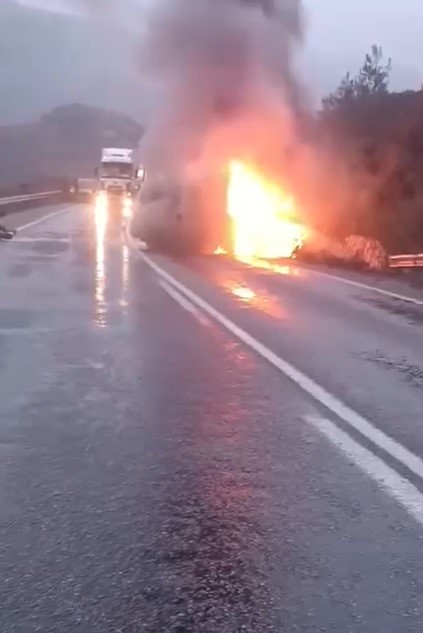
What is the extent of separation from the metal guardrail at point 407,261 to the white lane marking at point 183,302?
23.9ft

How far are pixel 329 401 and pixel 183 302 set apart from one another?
808 centimetres

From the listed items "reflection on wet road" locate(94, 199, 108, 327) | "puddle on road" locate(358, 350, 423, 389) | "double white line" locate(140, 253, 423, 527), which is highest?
"double white line" locate(140, 253, 423, 527)

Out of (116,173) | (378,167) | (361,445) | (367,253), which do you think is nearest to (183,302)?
(361,445)

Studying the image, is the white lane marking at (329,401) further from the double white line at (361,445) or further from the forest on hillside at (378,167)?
the forest on hillside at (378,167)

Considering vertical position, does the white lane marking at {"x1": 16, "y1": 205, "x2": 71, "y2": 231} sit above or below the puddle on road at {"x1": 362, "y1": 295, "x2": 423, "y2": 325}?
below

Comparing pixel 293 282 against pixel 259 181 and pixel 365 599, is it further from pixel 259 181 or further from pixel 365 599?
pixel 365 599

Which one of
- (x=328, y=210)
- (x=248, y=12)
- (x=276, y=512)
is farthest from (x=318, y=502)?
(x=328, y=210)

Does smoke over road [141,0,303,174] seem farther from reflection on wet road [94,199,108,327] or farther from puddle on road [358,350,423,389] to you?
puddle on road [358,350,423,389]

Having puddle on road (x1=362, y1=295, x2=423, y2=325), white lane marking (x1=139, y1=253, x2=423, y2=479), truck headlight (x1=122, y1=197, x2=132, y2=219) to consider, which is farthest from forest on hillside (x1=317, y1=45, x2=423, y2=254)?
white lane marking (x1=139, y1=253, x2=423, y2=479)

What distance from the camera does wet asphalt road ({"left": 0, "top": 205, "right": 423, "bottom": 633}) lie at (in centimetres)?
513

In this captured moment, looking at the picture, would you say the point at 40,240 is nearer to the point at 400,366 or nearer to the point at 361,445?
the point at 400,366

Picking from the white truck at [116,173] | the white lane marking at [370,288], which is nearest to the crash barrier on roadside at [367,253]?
the white lane marking at [370,288]

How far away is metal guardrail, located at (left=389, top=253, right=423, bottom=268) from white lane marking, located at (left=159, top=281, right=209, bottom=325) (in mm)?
7283

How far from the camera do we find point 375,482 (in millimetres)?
7117
